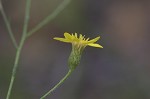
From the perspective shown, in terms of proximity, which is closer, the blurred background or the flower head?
the flower head

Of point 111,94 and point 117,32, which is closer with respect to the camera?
point 111,94

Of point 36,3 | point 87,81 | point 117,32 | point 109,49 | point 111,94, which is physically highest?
point 36,3

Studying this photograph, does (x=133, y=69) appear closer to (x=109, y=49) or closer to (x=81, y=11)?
(x=109, y=49)

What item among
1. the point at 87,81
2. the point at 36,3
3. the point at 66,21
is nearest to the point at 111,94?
the point at 87,81

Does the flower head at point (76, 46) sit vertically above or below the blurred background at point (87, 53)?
below

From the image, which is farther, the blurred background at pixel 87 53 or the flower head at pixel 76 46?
the blurred background at pixel 87 53

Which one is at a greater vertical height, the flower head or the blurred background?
the blurred background

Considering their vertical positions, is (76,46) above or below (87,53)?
below

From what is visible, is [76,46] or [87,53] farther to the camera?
[87,53]
